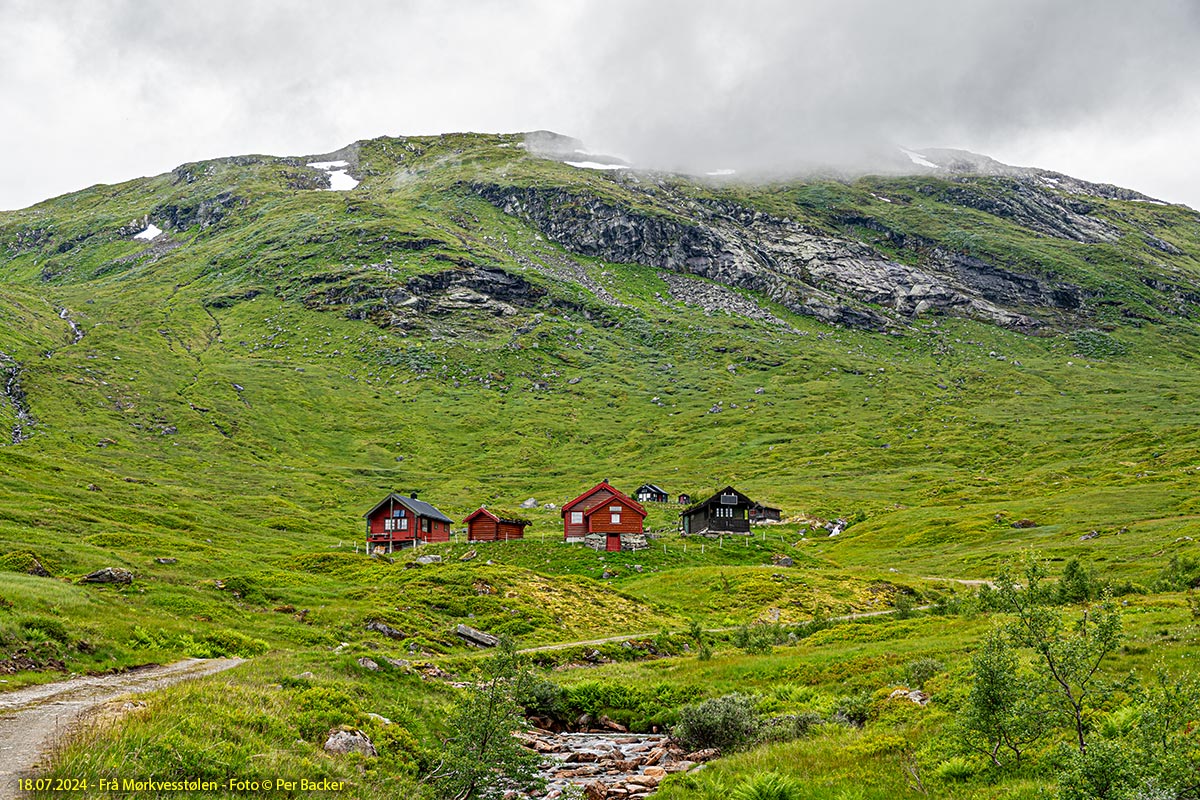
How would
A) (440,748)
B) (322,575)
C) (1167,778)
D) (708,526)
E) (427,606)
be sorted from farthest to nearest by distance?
(708,526) → (322,575) → (427,606) → (440,748) → (1167,778)

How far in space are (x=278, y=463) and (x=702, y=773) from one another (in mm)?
149886

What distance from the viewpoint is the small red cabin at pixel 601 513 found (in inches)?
3639

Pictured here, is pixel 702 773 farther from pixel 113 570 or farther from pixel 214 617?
pixel 113 570

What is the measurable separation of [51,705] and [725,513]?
99.0m

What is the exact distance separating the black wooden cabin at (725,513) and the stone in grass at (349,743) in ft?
307

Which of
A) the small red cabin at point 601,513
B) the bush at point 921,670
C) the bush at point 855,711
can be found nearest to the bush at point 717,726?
the bush at point 855,711

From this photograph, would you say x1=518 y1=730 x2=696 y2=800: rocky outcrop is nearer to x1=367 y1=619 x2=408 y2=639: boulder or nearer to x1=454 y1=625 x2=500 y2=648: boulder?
x1=367 y1=619 x2=408 y2=639: boulder

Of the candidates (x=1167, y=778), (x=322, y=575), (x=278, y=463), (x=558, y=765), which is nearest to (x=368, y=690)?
(x=558, y=765)

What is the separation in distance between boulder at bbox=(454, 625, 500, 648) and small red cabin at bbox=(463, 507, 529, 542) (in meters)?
54.3

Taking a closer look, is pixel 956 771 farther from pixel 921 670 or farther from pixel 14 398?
pixel 14 398

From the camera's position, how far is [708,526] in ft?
358

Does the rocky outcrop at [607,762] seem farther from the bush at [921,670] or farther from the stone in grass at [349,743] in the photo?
the bush at [921,670]

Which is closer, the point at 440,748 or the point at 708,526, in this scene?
the point at 440,748

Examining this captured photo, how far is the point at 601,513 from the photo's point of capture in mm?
92688
